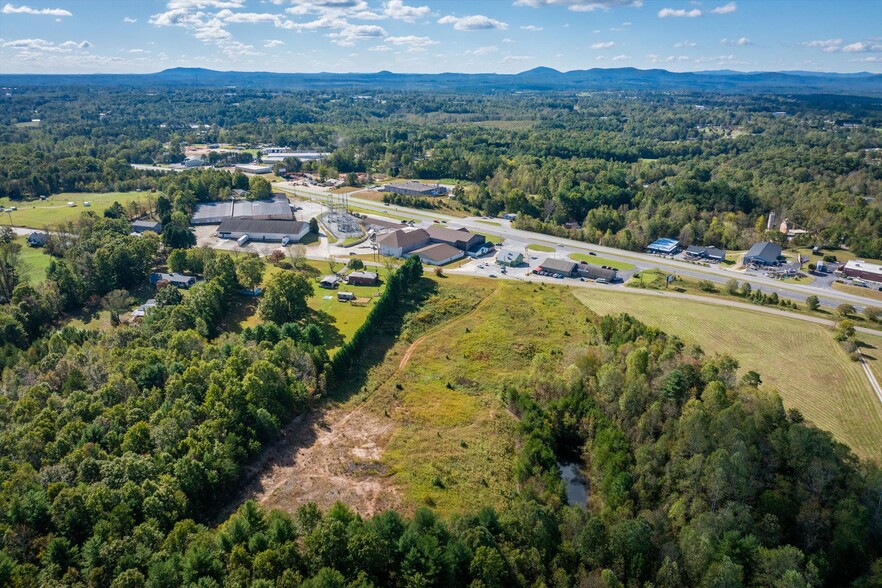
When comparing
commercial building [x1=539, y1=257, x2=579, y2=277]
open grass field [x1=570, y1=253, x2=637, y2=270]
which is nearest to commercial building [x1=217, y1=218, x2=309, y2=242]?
commercial building [x1=539, y1=257, x2=579, y2=277]

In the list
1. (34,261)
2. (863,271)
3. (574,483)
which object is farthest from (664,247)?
(34,261)

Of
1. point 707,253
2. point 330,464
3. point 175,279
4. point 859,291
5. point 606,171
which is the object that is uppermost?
point 606,171

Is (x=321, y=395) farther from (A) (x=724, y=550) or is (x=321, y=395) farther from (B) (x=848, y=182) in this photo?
(B) (x=848, y=182)

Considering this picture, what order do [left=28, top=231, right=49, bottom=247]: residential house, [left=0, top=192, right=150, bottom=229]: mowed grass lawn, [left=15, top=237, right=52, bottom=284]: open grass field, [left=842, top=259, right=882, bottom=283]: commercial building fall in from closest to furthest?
[left=15, top=237, right=52, bottom=284]: open grass field → [left=842, top=259, right=882, bottom=283]: commercial building → [left=28, top=231, right=49, bottom=247]: residential house → [left=0, top=192, right=150, bottom=229]: mowed grass lawn

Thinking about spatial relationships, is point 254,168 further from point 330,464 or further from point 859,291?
point 859,291

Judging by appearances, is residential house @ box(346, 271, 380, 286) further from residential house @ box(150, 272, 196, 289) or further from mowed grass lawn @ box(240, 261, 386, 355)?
residential house @ box(150, 272, 196, 289)

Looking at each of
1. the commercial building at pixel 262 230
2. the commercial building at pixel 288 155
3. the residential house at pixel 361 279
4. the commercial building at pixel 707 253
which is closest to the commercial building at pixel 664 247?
the commercial building at pixel 707 253
